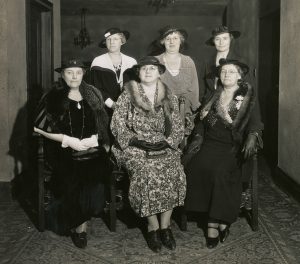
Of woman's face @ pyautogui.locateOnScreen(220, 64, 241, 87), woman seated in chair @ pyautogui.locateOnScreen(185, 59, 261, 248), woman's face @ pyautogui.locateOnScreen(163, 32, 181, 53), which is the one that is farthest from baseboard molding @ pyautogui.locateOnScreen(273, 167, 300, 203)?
woman's face @ pyautogui.locateOnScreen(163, 32, 181, 53)

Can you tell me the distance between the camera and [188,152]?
13.8ft

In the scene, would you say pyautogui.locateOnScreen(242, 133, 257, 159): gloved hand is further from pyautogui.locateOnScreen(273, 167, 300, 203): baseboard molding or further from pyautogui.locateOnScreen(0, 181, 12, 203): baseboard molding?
pyautogui.locateOnScreen(0, 181, 12, 203): baseboard molding

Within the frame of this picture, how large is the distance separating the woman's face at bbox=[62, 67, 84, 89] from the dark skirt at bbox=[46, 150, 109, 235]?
61 cm

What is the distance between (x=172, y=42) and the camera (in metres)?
4.55

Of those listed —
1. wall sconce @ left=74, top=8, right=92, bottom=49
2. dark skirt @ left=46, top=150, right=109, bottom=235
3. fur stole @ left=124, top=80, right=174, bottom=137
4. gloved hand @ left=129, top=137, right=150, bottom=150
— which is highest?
wall sconce @ left=74, top=8, right=92, bottom=49

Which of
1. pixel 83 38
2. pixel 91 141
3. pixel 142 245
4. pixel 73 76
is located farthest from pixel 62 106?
pixel 83 38

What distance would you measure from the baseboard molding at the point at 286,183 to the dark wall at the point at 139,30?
5952 mm

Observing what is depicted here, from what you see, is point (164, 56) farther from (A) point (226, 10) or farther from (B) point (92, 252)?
(A) point (226, 10)

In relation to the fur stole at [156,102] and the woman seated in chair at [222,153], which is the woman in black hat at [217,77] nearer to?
the woman seated in chair at [222,153]

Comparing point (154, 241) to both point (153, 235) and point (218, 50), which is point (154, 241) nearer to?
point (153, 235)

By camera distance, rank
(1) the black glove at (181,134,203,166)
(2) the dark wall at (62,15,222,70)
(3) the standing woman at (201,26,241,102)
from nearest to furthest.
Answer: (1) the black glove at (181,134,203,166) < (3) the standing woman at (201,26,241,102) < (2) the dark wall at (62,15,222,70)

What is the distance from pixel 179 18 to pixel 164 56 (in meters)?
6.94

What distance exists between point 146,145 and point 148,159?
4.7 inches

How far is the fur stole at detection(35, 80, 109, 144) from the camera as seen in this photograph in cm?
408
